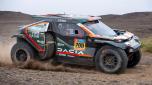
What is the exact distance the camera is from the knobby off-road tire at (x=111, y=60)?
13336 mm

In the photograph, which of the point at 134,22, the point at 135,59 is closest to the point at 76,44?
the point at 135,59

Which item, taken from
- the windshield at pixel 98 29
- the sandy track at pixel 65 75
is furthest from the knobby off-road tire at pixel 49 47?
the windshield at pixel 98 29

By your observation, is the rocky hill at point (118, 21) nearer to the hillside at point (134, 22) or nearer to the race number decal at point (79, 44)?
the hillside at point (134, 22)

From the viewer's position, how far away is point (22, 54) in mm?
14680

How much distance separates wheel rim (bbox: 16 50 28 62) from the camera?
575 inches

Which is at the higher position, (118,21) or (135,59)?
(118,21)

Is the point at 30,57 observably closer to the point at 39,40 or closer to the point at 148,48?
the point at 39,40

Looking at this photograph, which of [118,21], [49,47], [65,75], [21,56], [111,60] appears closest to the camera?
[65,75]

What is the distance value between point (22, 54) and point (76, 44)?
1.73 meters

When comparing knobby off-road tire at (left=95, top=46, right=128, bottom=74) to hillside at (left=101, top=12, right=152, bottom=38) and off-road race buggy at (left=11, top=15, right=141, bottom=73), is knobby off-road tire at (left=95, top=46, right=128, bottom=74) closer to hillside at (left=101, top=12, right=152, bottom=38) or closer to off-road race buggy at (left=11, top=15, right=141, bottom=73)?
off-road race buggy at (left=11, top=15, right=141, bottom=73)

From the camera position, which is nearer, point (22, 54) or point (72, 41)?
point (72, 41)

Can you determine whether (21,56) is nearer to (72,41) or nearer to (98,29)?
(72,41)

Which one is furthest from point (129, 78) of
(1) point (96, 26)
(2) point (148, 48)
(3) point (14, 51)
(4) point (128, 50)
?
(2) point (148, 48)

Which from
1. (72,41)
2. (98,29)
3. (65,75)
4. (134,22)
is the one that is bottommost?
(65,75)
